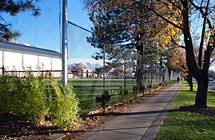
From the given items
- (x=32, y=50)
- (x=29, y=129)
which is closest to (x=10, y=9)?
(x=32, y=50)

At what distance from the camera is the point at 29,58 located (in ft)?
24.2

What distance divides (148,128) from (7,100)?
4.45 meters

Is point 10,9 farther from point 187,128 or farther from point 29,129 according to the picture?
point 187,128

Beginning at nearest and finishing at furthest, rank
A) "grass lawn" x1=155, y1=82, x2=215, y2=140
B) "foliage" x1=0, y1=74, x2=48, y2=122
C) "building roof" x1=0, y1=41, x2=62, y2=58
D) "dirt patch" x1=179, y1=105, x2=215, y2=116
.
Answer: "grass lawn" x1=155, y1=82, x2=215, y2=140 → "foliage" x1=0, y1=74, x2=48, y2=122 → "building roof" x1=0, y1=41, x2=62, y2=58 → "dirt patch" x1=179, y1=105, x2=215, y2=116

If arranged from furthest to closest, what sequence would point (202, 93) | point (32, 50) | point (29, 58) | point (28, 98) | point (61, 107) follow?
1. point (202, 93)
2. point (29, 58)
3. point (32, 50)
4. point (28, 98)
5. point (61, 107)

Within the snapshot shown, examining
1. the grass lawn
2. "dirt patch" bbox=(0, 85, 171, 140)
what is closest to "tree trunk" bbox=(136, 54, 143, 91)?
the grass lawn

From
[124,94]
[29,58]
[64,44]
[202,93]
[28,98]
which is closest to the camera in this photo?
[28,98]

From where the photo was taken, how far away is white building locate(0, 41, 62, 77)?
6.76 meters

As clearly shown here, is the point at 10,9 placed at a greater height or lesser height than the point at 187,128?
greater

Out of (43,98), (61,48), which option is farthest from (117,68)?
(43,98)

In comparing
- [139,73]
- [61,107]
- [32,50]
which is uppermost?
[32,50]

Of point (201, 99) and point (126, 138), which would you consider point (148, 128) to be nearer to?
point (126, 138)

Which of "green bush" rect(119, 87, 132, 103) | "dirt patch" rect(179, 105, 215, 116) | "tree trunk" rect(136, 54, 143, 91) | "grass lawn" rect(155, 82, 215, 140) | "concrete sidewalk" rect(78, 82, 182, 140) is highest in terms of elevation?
"tree trunk" rect(136, 54, 143, 91)

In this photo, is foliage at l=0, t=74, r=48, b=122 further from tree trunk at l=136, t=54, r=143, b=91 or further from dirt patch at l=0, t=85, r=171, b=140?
tree trunk at l=136, t=54, r=143, b=91
